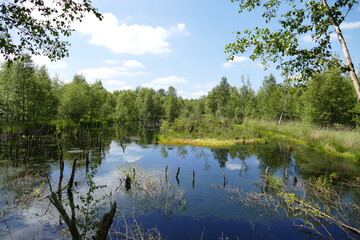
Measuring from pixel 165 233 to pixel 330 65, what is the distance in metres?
9.79

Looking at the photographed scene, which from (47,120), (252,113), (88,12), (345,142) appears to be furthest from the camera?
(252,113)

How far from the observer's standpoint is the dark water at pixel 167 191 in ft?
36.0

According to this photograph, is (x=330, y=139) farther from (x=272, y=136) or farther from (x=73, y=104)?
(x=73, y=104)

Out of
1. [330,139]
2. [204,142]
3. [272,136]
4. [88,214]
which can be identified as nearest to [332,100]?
[330,139]

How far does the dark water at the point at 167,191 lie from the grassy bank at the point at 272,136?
2.79 metres

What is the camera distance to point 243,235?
10695 millimetres

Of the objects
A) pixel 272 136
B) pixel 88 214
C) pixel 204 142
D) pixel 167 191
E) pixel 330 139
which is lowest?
pixel 167 191

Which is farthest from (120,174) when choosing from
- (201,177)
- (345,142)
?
(345,142)

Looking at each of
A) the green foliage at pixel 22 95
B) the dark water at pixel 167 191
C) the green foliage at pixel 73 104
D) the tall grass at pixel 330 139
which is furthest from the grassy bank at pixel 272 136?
the green foliage at pixel 73 104

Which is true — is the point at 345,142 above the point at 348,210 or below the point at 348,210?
above

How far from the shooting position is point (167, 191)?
50.3 ft

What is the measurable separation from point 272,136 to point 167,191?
127ft

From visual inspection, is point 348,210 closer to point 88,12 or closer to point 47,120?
point 88,12

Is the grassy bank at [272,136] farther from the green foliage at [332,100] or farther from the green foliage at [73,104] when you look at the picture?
the green foliage at [73,104]
